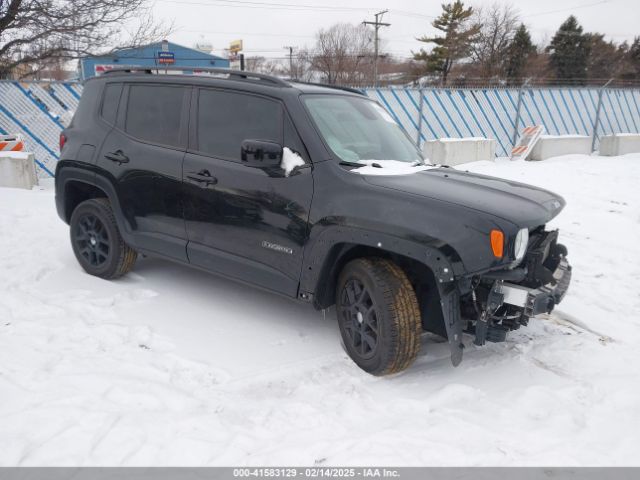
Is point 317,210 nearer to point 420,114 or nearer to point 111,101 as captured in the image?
point 111,101

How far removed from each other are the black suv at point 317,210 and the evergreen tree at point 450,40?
49931mm

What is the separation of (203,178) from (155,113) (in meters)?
0.94

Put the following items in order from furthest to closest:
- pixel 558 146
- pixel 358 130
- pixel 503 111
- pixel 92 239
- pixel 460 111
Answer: pixel 503 111
pixel 460 111
pixel 558 146
pixel 92 239
pixel 358 130

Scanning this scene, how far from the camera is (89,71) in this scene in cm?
2023

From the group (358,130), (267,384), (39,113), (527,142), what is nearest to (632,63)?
(527,142)


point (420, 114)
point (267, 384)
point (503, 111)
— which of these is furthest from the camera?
point (503, 111)

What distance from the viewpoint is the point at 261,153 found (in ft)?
11.8

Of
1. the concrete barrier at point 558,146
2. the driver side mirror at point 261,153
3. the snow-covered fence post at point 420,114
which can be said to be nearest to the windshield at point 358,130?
the driver side mirror at point 261,153

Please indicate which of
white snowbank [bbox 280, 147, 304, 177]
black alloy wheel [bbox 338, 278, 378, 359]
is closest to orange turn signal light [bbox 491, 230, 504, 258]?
black alloy wheel [bbox 338, 278, 378, 359]

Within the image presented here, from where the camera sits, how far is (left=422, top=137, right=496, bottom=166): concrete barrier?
1285 centimetres

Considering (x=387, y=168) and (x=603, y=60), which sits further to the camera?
(x=603, y=60)

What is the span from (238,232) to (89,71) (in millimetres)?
19360

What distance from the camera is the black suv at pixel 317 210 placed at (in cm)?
316

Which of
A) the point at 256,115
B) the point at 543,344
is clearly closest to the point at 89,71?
the point at 256,115
